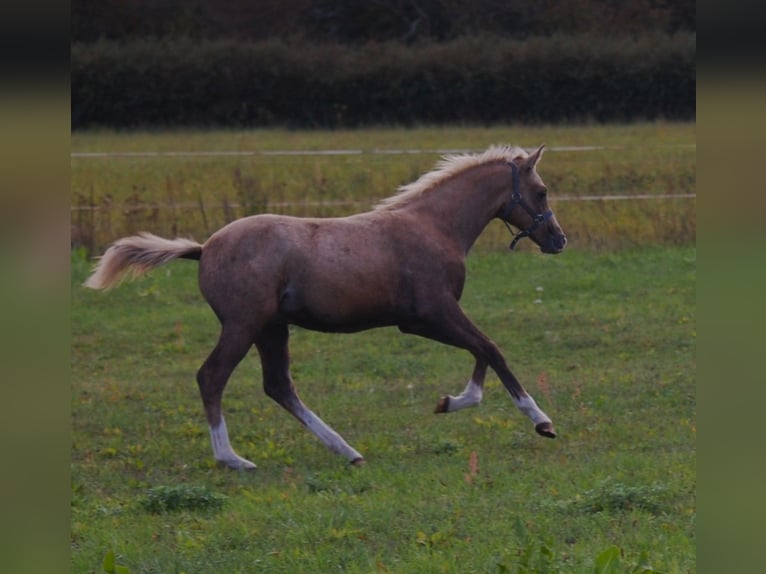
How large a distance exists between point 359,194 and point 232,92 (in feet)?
66.9

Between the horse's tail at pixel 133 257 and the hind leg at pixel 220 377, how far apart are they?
0.60 meters

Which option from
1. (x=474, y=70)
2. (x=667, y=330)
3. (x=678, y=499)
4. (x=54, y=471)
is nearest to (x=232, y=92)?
(x=474, y=70)

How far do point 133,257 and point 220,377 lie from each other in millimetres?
952

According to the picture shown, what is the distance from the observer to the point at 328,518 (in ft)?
19.1

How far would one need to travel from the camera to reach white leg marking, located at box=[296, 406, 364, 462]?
7425 mm

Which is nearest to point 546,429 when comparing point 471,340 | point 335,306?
point 471,340

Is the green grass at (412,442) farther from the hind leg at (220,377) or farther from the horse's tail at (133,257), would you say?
the horse's tail at (133,257)

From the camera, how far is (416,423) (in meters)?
8.52

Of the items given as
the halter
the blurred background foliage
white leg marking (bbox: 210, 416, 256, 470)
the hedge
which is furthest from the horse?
the hedge

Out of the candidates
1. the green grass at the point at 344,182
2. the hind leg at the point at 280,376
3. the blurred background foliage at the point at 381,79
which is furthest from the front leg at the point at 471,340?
the blurred background foliage at the point at 381,79

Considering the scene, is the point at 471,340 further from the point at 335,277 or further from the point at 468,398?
the point at 335,277

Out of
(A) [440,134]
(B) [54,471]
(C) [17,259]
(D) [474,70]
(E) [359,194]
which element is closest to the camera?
(C) [17,259]

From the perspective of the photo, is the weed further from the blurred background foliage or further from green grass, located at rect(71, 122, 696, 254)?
the blurred background foliage

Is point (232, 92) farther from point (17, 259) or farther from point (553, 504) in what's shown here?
point (17, 259)
